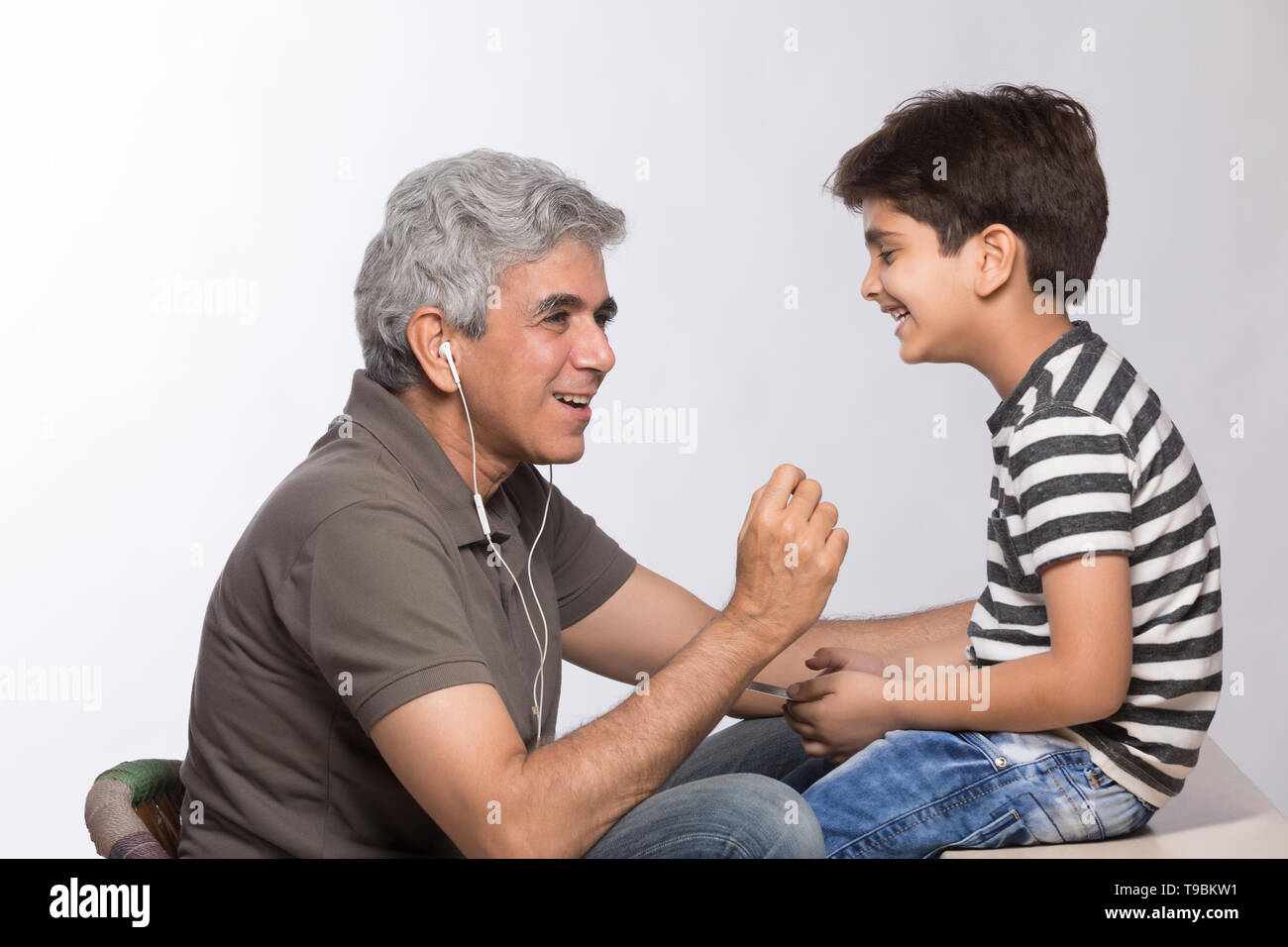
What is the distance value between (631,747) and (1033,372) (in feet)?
2.17

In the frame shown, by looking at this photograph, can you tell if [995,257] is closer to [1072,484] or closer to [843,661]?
[1072,484]

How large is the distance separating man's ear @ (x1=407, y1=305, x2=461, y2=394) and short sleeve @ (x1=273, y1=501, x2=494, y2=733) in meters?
0.28

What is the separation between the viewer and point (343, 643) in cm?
153

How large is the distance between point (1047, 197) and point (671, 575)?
1.91m

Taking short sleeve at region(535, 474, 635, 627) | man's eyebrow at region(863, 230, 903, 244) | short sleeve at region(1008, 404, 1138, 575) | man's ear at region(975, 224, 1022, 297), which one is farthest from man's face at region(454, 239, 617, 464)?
short sleeve at region(1008, 404, 1138, 575)

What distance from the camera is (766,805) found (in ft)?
5.17

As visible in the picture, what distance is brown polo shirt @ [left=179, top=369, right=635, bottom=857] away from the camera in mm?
1532

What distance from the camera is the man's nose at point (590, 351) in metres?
1.89

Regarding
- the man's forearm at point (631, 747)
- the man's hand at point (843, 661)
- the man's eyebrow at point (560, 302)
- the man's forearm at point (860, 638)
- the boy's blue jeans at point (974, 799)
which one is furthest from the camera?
the man's forearm at point (860, 638)

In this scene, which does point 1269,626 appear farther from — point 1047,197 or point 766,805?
point 766,805

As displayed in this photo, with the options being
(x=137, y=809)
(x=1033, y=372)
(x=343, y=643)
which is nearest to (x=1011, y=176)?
(x=1033, y=372)

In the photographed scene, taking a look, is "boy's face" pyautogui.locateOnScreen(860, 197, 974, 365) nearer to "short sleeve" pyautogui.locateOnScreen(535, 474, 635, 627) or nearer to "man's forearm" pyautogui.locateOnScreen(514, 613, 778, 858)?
"man's forearm" pyautogui.locateOnScreen(514, 613, 778, 858)

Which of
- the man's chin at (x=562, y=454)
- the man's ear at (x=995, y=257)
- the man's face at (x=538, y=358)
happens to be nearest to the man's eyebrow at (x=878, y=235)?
the man's ear at (x=995, y=257)

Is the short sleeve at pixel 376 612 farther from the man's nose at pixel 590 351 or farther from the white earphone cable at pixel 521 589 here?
the man's nose at pixel 590 351
